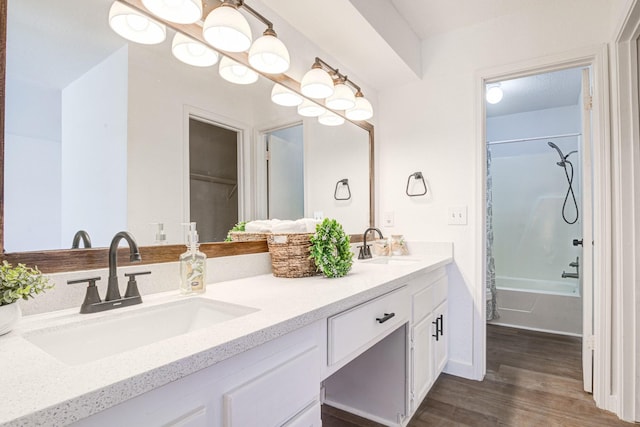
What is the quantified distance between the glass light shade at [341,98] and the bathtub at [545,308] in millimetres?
2594

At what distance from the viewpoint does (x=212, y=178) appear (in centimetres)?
135

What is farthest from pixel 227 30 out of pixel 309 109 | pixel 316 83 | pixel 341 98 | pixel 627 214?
pixel 627 214

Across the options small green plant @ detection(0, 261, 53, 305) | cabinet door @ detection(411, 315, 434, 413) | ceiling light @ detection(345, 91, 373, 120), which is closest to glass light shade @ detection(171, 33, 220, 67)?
small green plant @ detection(0, 261, 53, 305)

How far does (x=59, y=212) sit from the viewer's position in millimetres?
904

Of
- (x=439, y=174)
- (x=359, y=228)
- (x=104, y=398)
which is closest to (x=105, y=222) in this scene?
(x=104, y=398)

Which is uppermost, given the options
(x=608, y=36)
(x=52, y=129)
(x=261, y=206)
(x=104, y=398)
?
(x=608, y=36)

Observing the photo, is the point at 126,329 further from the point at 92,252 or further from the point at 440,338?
the point at 440,338

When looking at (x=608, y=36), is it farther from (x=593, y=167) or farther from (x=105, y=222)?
(x=105, y=222)

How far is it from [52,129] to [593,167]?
2504mm

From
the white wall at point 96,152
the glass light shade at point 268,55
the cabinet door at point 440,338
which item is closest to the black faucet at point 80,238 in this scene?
the white wall at point 96,152

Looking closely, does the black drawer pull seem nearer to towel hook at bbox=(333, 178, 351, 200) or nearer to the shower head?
towel hook at bbox=(333, 178, 351, 200)

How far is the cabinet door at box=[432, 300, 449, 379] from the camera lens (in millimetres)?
1933

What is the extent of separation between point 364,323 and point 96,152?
103cm

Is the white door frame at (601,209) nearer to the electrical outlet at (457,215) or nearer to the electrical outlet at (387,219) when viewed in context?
the electrical outlet at (457,215)
